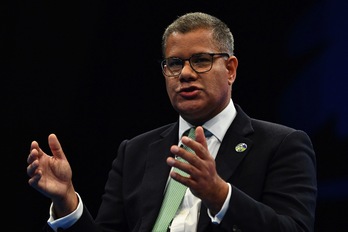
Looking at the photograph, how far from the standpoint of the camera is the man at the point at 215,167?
2375 mm

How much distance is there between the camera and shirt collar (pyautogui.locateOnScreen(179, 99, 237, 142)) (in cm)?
275

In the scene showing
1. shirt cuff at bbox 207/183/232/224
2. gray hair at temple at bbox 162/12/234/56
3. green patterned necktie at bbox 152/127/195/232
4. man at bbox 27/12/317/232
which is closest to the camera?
shirt cuff at bbox 207/183/232/224

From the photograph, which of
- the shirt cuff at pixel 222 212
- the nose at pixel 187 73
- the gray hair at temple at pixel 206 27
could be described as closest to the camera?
the shirt cuff at pixel 222 212

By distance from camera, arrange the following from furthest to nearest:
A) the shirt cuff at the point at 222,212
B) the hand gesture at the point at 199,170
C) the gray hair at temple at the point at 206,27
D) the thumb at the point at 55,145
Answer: the gray hair at temple at the point at 206,27, the thumb at the point at 55,145, the shirt cuff at the point at 222,212, the hand gesture at the point at 199,170

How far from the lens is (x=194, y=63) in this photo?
2.73m

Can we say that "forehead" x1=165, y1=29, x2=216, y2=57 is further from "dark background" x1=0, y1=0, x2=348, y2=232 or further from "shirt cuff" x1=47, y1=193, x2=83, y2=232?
"dark background" x1=0, y1=0, x2=348, y2=232

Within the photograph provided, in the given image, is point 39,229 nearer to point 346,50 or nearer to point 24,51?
point 24,51

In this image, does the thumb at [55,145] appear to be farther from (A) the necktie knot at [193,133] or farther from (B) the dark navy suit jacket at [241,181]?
(A) the necktie knot at [193,133]

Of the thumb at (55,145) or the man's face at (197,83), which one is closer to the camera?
the thumb at (55,145)

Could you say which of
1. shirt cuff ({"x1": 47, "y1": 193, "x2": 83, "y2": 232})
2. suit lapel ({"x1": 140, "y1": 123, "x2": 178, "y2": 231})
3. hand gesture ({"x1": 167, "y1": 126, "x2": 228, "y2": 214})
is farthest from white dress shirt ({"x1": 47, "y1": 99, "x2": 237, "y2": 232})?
hand gesture ({"x1": 167, "y1": 126, "x2": 228, "y2": 214})

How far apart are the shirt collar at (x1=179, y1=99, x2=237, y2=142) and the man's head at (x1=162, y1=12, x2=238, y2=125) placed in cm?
2

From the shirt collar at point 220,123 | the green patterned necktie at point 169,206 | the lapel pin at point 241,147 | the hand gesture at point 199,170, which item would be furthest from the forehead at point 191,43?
the hand gesture at point 199,170

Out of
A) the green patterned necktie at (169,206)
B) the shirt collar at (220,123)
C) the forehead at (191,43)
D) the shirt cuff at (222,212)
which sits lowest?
the green patterned necktie at (169,206)

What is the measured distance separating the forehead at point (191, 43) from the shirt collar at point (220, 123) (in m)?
0.26
